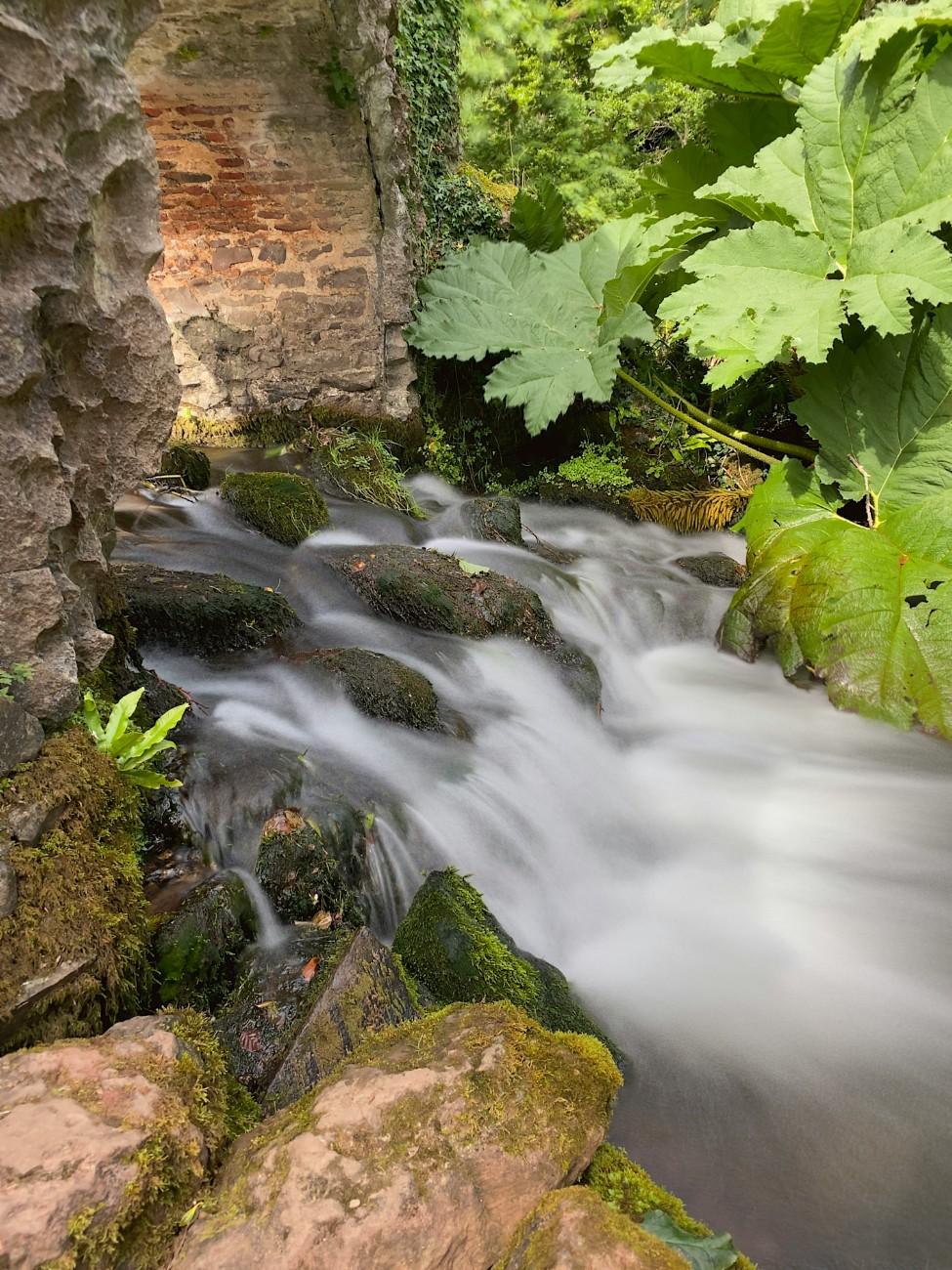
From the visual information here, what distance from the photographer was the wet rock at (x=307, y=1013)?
1647mm

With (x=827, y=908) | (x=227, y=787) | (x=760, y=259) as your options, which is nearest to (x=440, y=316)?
(x=760, y=259)

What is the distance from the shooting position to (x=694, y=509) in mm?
5883

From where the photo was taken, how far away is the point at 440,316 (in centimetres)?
591

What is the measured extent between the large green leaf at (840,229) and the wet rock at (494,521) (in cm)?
156

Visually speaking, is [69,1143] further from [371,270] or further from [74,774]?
[371,270]

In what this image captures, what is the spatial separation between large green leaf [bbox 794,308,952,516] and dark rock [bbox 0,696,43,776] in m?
3.82

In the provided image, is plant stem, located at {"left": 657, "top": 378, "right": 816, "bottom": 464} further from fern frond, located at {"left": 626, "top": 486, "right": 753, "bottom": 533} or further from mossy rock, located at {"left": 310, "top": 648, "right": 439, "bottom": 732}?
mossy rock, located at {"left": 310, "top": 648, "right": 439, "bottom": 732}

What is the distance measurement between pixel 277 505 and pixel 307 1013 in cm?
346

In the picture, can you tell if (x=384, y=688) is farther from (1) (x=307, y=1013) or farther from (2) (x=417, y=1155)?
(2) (x=417, y=1155)

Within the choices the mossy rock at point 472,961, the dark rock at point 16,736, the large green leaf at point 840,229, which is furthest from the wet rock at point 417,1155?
the large green leaf at point 840,229

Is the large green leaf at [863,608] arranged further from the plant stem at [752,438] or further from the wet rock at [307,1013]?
the wet rock at [307,1013]

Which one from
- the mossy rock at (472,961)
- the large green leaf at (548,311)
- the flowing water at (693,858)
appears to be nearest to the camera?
the flowing water at (693,858)

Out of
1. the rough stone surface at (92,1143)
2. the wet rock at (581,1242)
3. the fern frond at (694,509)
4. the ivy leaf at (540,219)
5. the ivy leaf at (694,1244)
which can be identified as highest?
the ivy leaf at (540,219)

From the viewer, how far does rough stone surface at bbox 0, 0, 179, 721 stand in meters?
1.77
